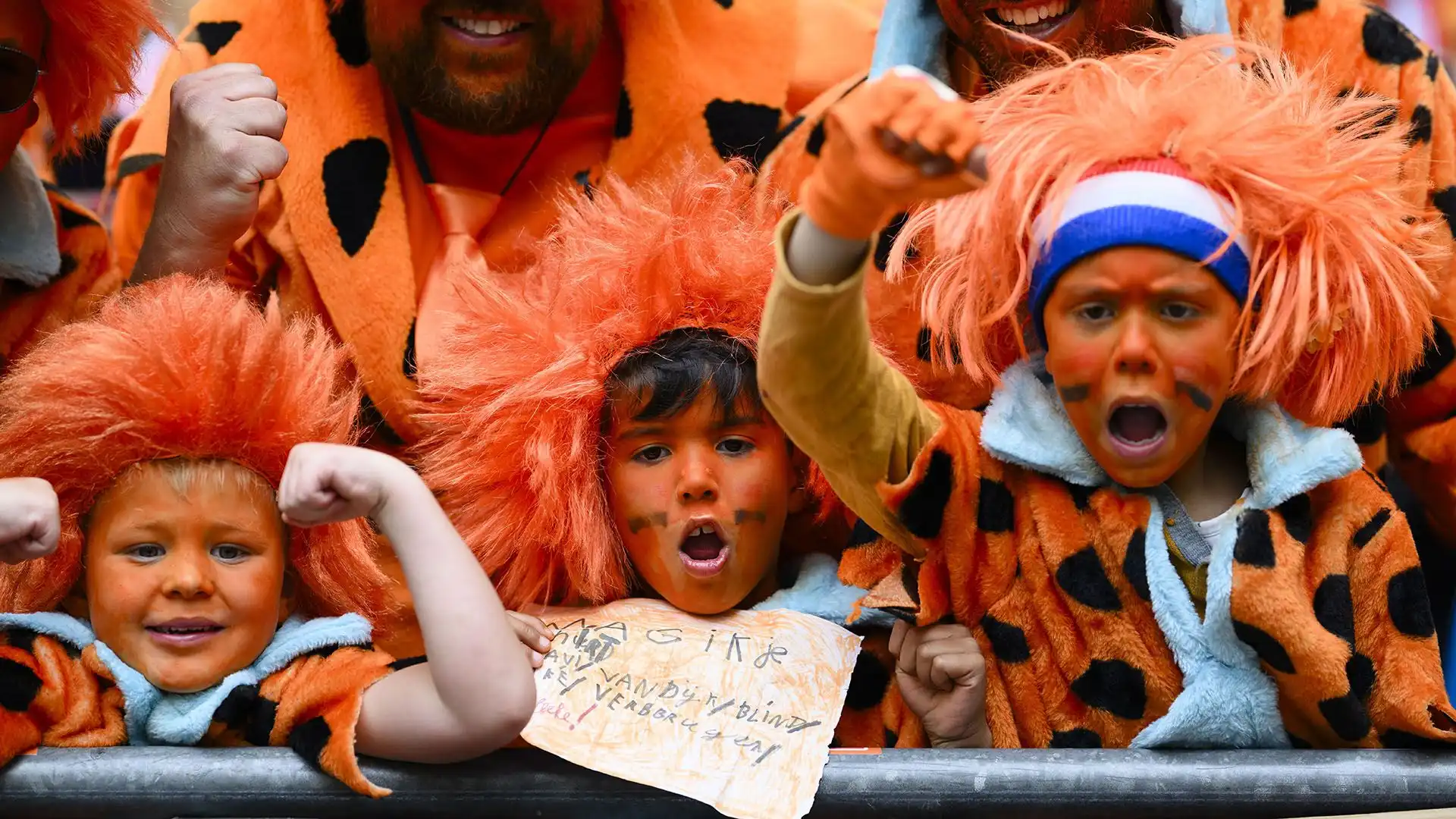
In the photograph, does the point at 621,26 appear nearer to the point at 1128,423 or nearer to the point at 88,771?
the point at 1128,423

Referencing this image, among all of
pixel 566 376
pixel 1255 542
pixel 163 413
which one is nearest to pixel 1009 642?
pixel 1255 542

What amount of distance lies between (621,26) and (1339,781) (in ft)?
5.59

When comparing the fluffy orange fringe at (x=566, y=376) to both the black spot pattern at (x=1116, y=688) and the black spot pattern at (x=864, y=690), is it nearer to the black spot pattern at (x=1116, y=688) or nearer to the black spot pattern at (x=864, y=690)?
the black spot pattern at (x=864, y=690)

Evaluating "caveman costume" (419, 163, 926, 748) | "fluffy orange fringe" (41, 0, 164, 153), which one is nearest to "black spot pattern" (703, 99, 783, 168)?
"caveman costume" (419, 163, 926, 748)

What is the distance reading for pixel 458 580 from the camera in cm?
197

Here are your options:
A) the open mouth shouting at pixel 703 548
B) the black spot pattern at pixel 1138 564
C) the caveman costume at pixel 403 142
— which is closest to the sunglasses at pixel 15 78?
the caveman costume at pixel 403 142

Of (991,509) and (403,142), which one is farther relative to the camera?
(403,142)

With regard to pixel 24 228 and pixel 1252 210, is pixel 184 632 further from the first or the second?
pixel 1252 210

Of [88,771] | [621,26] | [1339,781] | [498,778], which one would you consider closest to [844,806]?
[498,778]

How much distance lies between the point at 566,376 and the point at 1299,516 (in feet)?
2.97

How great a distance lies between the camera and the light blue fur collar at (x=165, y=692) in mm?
2070

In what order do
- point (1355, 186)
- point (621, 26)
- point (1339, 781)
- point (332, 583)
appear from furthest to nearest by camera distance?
point (621, 26)
point (332, 583)
point (1355, 186)
point (1339, 781)

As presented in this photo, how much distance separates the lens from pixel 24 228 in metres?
2.69

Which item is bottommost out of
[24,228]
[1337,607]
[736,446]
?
[1337,607]
